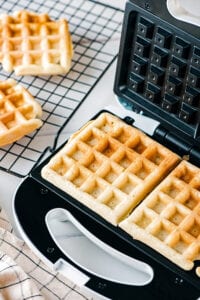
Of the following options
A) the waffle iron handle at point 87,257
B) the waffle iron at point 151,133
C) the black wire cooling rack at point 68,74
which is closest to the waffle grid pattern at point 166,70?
the waffle iron at point 151,133

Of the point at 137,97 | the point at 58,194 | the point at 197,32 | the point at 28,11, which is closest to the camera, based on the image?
the point at 197,32

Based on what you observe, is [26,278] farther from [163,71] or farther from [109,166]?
[163,71]

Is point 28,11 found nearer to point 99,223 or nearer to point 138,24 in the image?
point 138,24

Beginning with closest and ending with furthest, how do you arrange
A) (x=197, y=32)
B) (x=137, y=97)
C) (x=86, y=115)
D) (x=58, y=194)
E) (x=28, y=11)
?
(x=197, y=32)
(x=58, y=194)
(x=137, y=97)
(x=86, y=115)
(x=28, y=11)

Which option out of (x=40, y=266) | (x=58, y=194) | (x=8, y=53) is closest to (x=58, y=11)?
(x=8, y=53)

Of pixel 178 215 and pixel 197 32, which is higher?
pixel 197 32

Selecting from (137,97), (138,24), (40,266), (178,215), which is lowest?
(40,266)

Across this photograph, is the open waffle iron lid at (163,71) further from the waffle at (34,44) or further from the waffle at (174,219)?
the waffle at (34,44)
